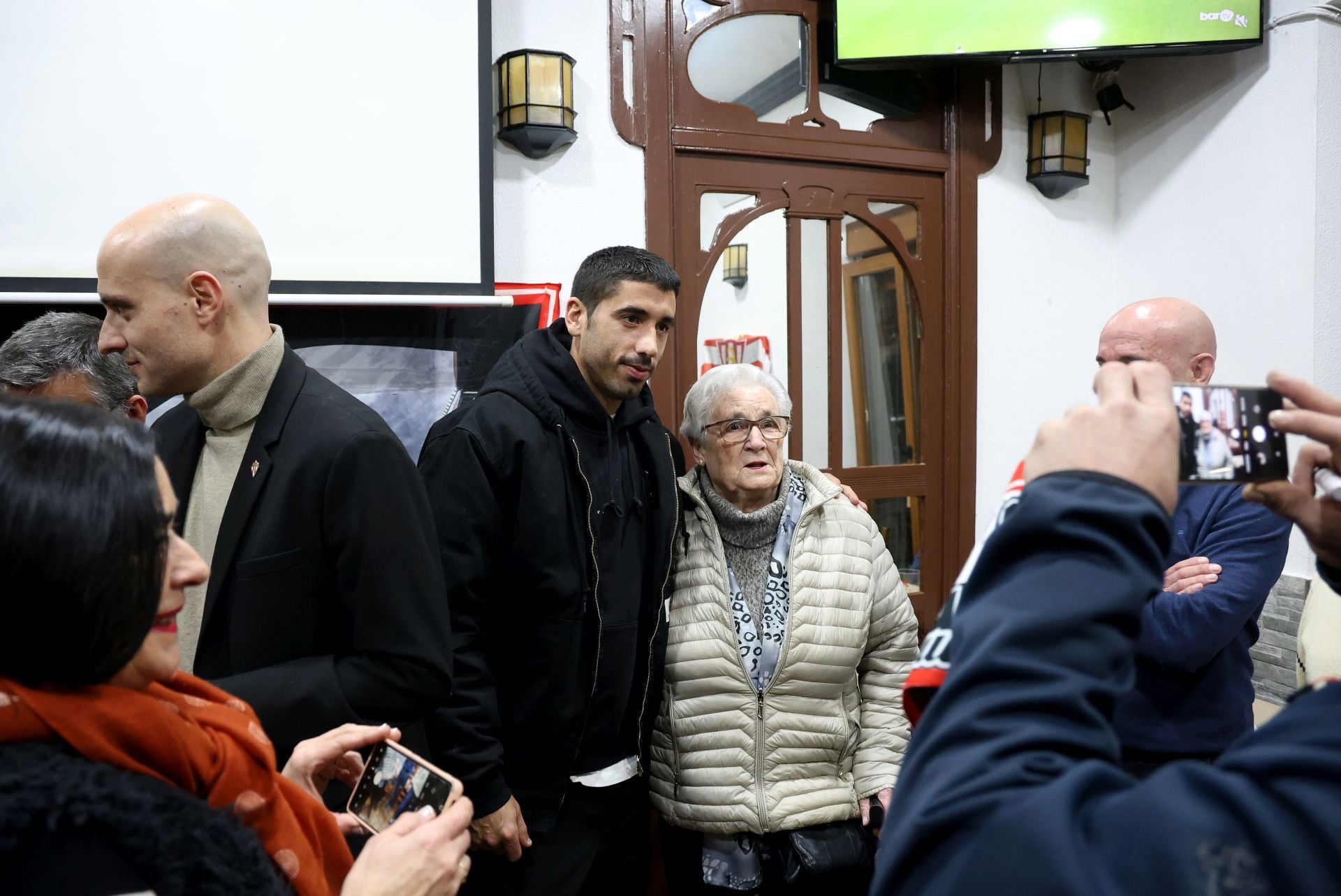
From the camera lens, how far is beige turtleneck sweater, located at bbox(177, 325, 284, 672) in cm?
144


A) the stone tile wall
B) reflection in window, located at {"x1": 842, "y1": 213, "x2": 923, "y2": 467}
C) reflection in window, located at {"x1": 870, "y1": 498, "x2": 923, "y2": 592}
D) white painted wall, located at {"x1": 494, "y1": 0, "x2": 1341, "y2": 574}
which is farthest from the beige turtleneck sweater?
the stone tile wall

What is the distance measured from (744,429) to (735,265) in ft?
3.62

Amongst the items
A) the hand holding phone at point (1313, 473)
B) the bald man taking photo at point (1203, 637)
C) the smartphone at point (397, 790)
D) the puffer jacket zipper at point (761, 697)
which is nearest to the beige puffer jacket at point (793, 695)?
the puffer jacket zipper at point (761, 697)

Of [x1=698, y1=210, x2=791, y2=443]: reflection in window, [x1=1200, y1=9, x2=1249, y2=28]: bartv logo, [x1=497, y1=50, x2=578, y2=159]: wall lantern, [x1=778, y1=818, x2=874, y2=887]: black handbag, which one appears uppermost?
[x1=1200, y1=9, x2=1249, y2=28]: bartv logo

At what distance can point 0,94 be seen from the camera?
82.1 inches

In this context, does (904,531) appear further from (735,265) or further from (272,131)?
(272,131)

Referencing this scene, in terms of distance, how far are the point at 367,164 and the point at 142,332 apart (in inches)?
43.6

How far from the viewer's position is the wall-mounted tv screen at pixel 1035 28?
2.90 m

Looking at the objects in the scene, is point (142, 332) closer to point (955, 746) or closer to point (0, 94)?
point (0, 94)

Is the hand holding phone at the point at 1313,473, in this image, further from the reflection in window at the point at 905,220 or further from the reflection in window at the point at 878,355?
the reflection in window at the point at 905,220

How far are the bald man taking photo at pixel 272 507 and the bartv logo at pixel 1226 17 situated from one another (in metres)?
2.85

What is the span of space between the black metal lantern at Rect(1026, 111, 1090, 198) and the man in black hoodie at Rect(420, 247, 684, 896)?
1.87 meters

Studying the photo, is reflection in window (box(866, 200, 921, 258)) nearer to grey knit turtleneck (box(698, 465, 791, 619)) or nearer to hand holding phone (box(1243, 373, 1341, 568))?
grey knit turtleneck (box(698, 465, 791, 619))

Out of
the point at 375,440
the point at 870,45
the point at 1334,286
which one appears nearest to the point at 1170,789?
the point at 375,440
